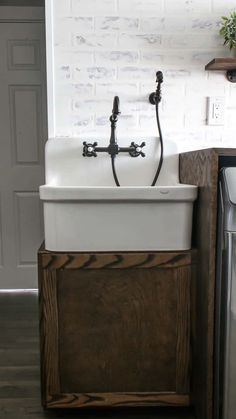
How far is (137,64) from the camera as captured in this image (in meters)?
1.60

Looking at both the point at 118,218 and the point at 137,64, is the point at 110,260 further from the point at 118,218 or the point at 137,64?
the point at 137,64

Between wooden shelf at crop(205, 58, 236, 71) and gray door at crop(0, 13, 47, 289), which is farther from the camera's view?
gray door at crop(0, 13, 47, 289)

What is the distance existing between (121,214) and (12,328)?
127cm

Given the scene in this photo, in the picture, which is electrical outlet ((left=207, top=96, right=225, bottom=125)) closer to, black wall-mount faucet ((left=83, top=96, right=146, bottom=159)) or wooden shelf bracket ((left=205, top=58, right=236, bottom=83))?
wooden shelf bracket ((left=205, top=58, right=236, bottom=83))

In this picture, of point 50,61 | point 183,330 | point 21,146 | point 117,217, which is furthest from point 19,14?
point 183,330

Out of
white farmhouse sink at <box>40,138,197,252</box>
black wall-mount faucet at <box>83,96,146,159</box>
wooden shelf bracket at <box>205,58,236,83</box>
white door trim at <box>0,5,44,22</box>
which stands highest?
white door trim at <box>0,5,44,22</box>

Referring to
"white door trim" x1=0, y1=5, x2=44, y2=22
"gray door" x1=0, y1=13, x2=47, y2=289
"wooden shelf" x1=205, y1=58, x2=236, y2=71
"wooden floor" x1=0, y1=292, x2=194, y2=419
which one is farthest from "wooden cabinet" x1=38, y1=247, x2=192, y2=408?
"white door trim" x1=0, y1=5, x2=44, y2=22

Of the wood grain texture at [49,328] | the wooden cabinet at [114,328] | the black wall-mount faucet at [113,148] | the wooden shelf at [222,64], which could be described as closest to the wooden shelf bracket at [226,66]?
the wooden shelf at [222,64]

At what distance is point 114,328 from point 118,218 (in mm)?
375

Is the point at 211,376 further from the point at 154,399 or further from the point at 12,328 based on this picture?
the point at 12,328

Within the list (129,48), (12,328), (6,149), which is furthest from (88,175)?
(6,149)

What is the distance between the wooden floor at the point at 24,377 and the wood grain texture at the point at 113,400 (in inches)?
3.7

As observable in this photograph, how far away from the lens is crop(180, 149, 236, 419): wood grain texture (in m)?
1.07

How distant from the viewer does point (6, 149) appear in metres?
2.60
